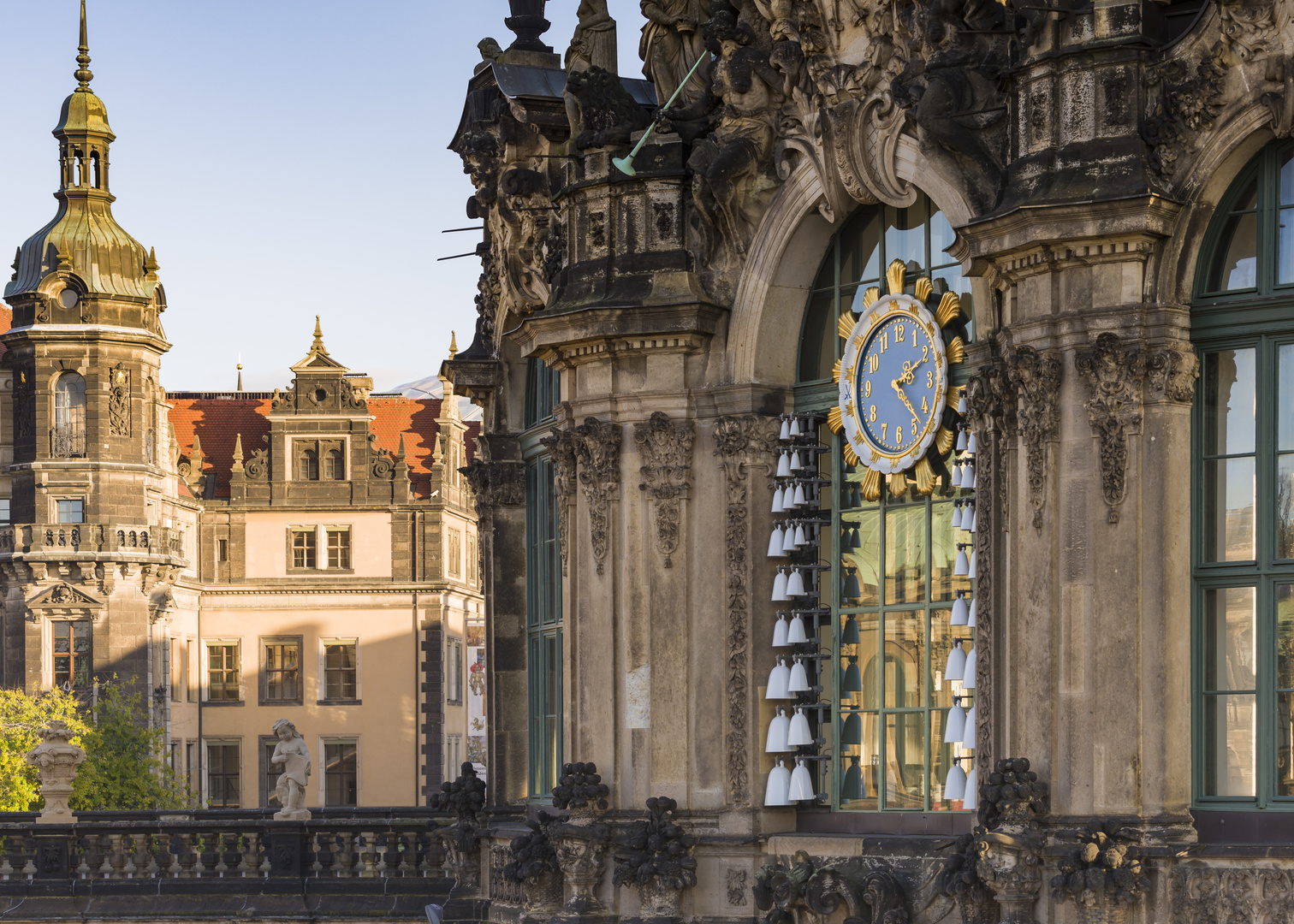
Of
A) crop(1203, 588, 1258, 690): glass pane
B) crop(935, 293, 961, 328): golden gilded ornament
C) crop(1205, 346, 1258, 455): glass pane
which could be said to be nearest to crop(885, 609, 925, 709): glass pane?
crop(935, 293, 961, 328): golden gilded ornament

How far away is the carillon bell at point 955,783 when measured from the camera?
52.4ft

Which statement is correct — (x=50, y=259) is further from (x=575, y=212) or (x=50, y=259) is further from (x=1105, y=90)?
(x=1105, y=90)

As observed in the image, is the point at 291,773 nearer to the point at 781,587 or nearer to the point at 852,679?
the point at 781,587

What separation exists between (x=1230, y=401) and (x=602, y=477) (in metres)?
5.54

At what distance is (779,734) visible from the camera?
17484 mm

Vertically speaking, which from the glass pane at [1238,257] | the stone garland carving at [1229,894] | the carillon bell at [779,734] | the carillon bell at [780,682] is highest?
the glass pane at [1238,257]

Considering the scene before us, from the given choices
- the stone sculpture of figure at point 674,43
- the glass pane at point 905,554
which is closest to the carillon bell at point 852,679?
the glass pane at point 905,554

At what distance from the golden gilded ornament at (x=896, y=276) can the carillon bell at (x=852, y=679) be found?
284cm

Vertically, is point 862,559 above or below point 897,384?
below

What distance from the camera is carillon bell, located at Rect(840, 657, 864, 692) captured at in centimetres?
1736

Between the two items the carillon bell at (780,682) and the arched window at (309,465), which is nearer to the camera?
the carillon bell at (780,682)

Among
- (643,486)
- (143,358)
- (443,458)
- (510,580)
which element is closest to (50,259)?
(143,358)

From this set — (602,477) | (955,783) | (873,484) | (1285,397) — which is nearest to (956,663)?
(955,783)

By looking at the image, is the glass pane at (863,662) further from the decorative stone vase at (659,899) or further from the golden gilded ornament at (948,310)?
the golden gilded ornament at (948,310)
